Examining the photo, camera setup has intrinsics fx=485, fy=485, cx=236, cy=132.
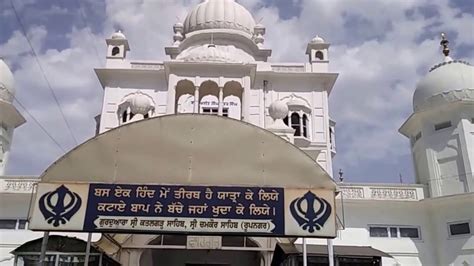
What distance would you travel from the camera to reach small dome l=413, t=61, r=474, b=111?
55.2 feet

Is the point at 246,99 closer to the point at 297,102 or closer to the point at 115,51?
the point at 297,102

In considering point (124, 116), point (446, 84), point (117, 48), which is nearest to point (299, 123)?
point (446, 84)

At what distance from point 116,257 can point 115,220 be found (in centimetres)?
454

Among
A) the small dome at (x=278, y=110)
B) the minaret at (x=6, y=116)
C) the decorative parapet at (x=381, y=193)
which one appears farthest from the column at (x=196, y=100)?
the decorative parapet at (x=381, y=193)

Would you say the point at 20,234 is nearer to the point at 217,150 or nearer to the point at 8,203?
the point at 8,203

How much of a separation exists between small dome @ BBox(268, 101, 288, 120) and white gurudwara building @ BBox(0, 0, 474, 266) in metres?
0.04

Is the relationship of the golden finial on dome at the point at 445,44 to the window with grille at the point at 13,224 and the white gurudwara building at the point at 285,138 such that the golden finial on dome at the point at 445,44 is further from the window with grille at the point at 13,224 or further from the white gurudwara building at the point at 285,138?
the window with grille at the point at 13,224

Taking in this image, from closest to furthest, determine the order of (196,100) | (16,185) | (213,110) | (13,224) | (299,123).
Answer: (13,224) → (16,185) → (196,100) → (299,123) → (213,110)

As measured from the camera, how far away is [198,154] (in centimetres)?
1035

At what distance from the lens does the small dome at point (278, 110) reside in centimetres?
1991

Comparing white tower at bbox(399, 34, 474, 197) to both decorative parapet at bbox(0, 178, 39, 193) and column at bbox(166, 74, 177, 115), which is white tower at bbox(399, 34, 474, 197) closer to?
column at bbox(166, 74, 177, 115)

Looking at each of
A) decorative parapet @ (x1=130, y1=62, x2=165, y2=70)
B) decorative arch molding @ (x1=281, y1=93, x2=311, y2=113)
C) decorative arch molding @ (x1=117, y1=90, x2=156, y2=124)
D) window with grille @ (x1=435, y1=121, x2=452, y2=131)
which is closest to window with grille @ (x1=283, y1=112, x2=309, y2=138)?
decorative arch molding @ (x1=281, y1=93, x2=311, y2=113)

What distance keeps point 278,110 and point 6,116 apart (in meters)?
10.5

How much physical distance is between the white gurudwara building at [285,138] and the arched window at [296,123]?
45mm
